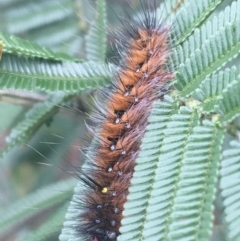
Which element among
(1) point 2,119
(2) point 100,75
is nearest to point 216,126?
(2) point 100,75

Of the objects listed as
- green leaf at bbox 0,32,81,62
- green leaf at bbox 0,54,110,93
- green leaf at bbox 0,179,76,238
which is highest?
green leaf at bbox 0,32,81,62

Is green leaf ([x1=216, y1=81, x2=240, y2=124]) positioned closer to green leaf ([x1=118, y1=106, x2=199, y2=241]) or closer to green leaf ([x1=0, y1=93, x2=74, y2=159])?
green leaf ([x1=118, y1=106, x2=199, y2=241])

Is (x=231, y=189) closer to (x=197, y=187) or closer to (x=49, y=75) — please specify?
(x=197, y=187)

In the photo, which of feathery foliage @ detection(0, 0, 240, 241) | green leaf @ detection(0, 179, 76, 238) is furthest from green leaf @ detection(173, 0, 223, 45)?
green leaf @ detection(0, 179, 76, 238)

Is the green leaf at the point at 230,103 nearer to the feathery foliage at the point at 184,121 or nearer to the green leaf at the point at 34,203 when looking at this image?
the feathery foliage at the point at 184,121

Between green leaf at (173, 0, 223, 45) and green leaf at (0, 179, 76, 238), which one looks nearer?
green leaf at (173, 0, 223, 45)

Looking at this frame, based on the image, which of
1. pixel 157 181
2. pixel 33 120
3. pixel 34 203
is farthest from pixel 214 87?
pixel 34 203

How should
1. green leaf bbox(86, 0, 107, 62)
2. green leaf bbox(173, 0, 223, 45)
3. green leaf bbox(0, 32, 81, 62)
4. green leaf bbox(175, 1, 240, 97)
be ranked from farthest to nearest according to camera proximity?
1. green leaf bbox(86, 0, 107, 62)
2. green leaf bbox(0, 32, 81, 62)
3. green leaf bbox(173, 0, 223, 45)
4. green leaf bbox(175, 1, 240, 97)

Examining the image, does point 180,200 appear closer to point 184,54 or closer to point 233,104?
point 233,104

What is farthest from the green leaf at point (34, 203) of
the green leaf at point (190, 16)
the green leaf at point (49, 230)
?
the green leaf at point (190, 16)
